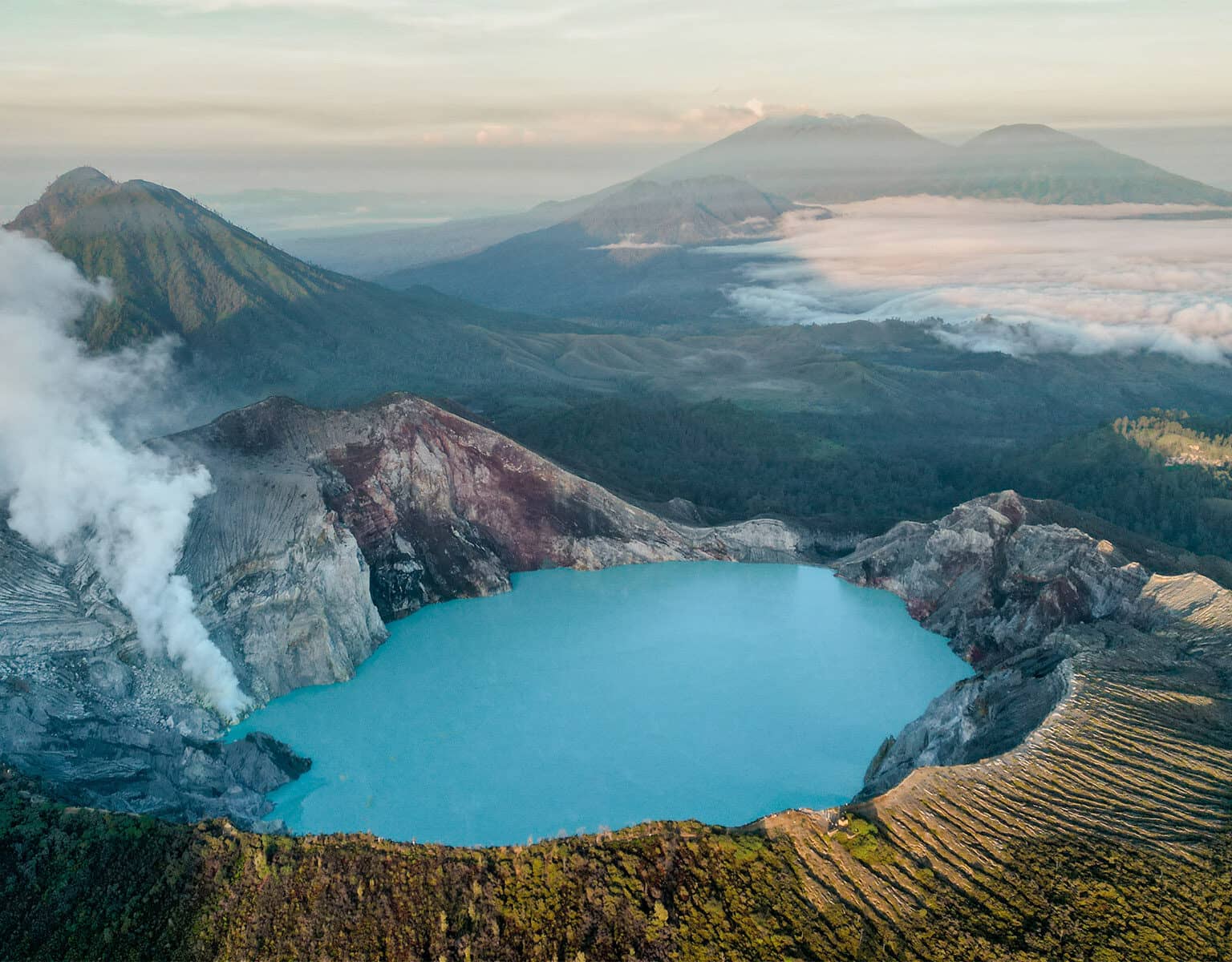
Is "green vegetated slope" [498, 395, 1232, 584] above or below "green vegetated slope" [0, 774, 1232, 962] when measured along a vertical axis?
below

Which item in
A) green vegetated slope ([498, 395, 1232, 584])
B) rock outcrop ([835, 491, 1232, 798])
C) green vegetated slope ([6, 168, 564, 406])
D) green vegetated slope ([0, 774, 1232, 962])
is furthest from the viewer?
green vegetated slope ([6, 168, 564, 406])

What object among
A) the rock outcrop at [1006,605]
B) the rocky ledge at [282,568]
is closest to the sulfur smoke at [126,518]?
the rocky ledge at [282,568]

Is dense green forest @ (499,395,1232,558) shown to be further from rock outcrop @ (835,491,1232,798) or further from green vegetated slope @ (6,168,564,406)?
green vegetated slope @ (6,168,564,406)

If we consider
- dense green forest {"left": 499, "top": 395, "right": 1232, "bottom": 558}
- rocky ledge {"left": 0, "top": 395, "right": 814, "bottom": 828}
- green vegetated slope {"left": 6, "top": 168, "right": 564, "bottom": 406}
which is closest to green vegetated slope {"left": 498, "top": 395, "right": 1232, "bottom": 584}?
dense green forest {"left": 499, "top": 395, "right": 1232, "bottom": 558}

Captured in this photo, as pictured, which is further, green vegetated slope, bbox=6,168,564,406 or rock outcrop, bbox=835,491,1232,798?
green vegetated slope, bbox=6,168,564,406

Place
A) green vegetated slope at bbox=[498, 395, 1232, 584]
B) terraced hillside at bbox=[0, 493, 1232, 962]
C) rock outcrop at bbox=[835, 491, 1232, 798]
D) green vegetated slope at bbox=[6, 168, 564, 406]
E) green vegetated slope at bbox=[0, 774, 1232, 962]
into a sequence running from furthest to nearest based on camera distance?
green vegetated slope at bbox=[6, 168, 564, 406] → green vegetated slope at bbox=[498, 395, 1232, 584] → rock outcrop at bbox=[835, 491, 1232, 798] → terraced hillside at bbox=[0, 493, 1232, 962] → green vegetated slope at bbox=[0, 774, 1232, 962]

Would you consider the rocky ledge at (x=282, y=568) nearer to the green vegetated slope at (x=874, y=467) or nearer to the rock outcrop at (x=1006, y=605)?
the green vegetated slope at (x=874, y=467)

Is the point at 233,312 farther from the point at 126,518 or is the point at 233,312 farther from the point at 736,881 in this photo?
the point at 736,881

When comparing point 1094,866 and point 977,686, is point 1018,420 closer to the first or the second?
point 977,686
